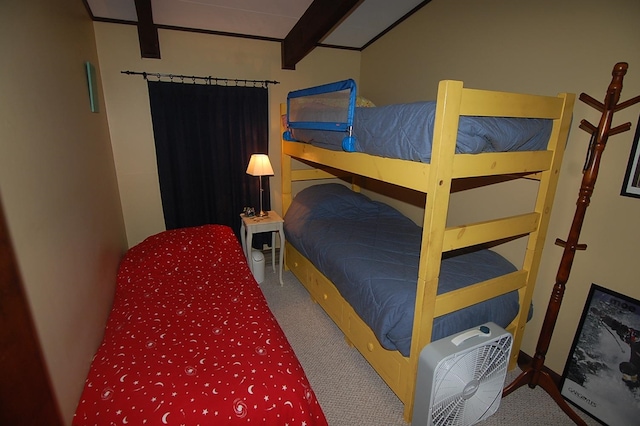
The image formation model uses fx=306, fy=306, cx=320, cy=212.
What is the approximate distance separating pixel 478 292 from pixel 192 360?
4.90 ft

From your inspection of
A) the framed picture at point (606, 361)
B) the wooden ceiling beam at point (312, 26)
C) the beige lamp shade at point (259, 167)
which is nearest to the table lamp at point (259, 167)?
the beige lamp shade at point (259, 167)

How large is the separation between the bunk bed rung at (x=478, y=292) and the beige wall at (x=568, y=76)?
301 millimetres

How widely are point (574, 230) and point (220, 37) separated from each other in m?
3.20

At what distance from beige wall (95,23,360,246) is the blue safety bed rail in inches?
33.5

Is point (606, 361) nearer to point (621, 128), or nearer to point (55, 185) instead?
point (621, 128)

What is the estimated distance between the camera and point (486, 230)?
5.13 ft

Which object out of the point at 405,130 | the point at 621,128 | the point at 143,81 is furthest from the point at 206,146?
the point at 621,128

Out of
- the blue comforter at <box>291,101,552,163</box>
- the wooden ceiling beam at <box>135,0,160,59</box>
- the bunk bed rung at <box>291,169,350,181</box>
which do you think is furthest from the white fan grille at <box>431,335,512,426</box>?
the wooden ceiling beam at <box>135,0,160,59</box>

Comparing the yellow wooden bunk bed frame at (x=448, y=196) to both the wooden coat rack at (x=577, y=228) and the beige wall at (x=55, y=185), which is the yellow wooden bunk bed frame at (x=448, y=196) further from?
the beige wall at (x=55, y=185)

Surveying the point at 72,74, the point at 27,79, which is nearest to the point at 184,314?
Result: the point at 27,79

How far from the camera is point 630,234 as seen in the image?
1541 millimetres

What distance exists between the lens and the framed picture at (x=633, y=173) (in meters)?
1.48

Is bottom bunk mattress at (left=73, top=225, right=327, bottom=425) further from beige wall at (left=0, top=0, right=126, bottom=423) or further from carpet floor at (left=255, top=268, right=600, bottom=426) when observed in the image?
carpet floor at (left=255, top=268, right=600, bottom=426)

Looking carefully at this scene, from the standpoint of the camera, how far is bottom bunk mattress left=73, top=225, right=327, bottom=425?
3.87 ft
